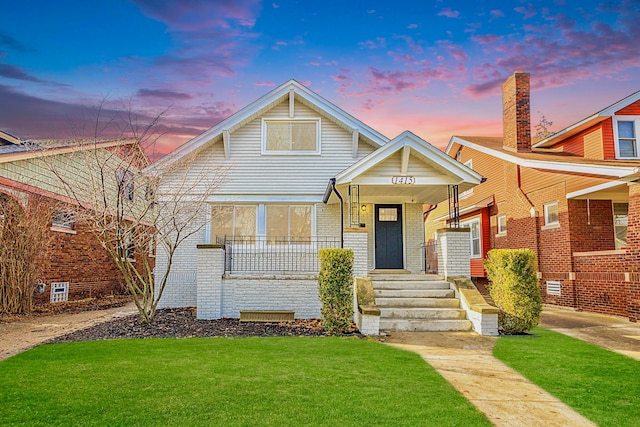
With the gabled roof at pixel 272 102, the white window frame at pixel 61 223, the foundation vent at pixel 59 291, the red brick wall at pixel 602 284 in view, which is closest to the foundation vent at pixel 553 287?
the red brick wall at pixel 602 284

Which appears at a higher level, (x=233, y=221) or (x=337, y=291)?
(x=233, y=221)

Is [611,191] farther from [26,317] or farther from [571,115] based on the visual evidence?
[26,317]

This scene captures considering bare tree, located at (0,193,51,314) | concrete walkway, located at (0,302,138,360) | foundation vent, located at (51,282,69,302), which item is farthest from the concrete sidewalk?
foundation vent, located at (51,282,69,302)

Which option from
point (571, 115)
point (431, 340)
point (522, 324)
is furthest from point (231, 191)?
point (571, 115)

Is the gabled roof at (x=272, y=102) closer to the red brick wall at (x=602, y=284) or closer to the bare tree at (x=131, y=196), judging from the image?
the bare tree at (x=131, y=196)

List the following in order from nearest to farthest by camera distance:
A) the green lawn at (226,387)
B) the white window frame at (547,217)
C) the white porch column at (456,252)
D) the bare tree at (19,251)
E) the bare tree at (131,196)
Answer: the green lawn at (226,387)
the bare tree at (131,196)
the white porch column at (456,252)
the bare tree at (19,251)
the white window frame at (547,217)

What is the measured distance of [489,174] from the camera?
66.4 feet

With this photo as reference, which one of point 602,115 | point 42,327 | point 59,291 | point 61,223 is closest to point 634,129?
point 602,115

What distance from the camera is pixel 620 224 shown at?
47.8ft

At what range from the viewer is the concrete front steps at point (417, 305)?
994 cm

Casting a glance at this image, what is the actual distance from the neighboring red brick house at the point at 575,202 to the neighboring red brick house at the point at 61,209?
1272cm

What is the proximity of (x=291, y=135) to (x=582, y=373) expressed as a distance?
10894mm

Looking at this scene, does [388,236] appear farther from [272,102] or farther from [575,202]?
[575,202]

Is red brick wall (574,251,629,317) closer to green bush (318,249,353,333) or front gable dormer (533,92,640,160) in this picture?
front gable dormer (533,92,640,160)
